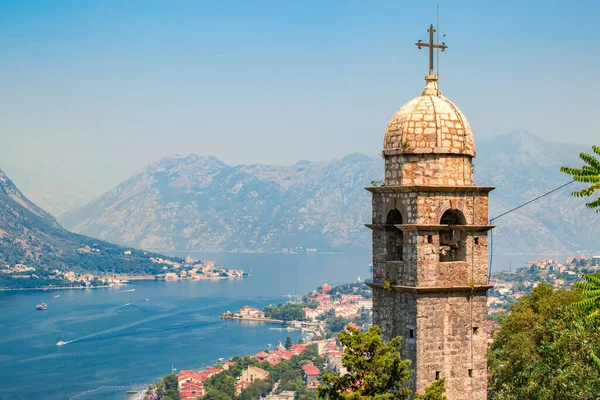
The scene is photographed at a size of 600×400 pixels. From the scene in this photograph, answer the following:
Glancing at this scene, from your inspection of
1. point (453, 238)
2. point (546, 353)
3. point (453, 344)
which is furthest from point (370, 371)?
point (546, 353)

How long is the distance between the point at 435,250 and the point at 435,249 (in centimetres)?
1

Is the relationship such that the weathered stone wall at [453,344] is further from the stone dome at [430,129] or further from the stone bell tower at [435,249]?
the stone dome at [430,129]

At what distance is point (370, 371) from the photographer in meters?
9.62

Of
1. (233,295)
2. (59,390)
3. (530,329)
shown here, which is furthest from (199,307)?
(530,329)

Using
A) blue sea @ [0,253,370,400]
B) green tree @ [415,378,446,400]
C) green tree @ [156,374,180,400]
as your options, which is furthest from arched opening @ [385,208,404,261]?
blue sea @ [0,253,370,400]

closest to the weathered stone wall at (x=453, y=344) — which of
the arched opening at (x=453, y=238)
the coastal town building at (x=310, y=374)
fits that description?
the arched opening at (x=453, y=238)

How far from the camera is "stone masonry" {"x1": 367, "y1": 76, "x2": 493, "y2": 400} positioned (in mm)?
9852

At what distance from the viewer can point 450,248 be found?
10.6m

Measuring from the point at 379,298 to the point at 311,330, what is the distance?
123 meters

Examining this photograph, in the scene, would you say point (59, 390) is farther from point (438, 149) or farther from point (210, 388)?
point (438, 149)

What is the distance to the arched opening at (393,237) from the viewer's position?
10.5 meters

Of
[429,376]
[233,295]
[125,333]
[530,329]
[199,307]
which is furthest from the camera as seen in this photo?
[233,295]

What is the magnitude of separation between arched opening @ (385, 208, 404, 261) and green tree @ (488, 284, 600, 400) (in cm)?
269

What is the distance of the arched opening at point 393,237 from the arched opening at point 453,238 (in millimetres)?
507
